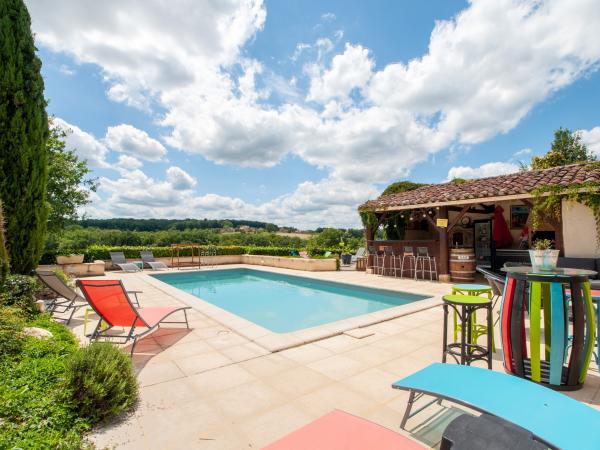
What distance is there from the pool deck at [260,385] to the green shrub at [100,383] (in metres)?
0.14

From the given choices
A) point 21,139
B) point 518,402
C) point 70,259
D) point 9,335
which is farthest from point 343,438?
point 70,259

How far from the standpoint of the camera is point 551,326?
271cm

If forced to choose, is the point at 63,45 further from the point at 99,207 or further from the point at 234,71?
the point at 99,207

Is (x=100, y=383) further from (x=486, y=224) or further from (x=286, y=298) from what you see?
(x=486, y=224)

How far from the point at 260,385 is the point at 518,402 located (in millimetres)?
2116

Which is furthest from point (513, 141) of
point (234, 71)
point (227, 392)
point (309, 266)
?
point (227, 392)

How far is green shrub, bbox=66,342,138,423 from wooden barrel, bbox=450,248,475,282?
987 cm

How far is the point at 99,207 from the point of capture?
14.3m

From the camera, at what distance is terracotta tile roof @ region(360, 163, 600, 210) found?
7.85 meters

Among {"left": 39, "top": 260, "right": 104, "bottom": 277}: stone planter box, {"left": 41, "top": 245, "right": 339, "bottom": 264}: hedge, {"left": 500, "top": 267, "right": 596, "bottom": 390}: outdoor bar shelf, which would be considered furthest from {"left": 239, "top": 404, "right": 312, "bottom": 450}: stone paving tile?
{"left": 41, "top": 245, "right": 339, "bottom": 264}: hedge

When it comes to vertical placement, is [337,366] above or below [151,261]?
below

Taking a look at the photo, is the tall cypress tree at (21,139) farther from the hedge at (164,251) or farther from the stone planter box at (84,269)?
the hedge at (164,251)

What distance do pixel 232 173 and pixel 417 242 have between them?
53.3 ft

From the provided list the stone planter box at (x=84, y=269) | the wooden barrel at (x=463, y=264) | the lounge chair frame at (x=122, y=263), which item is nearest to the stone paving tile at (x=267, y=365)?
the wooden barrel at (x=463, y=264)
